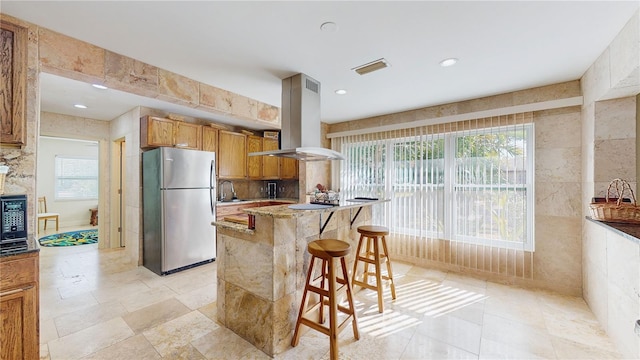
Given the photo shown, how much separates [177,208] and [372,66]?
10.0 ft

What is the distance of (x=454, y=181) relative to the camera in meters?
3.48

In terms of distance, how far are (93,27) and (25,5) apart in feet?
1.06

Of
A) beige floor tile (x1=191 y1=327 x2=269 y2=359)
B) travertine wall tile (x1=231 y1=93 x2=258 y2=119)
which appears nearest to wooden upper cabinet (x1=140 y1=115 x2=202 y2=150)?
travertine wall tile (x1=231 y1=93 x2=258 y2=119)

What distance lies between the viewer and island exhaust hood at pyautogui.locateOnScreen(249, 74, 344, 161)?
8.58 ft

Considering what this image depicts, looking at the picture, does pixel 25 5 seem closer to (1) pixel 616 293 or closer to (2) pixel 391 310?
(2) pixel 391 310

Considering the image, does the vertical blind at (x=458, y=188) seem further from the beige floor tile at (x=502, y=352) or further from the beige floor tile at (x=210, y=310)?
the beige floor tile at (x=210, y=310)

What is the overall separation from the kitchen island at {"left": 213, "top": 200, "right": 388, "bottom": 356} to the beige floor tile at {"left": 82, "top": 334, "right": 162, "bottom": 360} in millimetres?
541

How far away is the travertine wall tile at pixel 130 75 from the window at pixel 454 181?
119 inches

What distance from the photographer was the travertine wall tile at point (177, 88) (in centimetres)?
252

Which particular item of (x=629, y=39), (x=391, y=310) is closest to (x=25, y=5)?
(x=391, y=310)

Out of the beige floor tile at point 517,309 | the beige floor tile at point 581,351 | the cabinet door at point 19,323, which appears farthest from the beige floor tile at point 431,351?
the cabinet door at point 19,323

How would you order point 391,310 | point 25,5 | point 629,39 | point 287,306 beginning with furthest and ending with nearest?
point 391,310
point 287,306
point 629,39
point 25,5

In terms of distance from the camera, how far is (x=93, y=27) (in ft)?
6.06

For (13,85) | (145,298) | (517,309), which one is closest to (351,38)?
(13,85)
